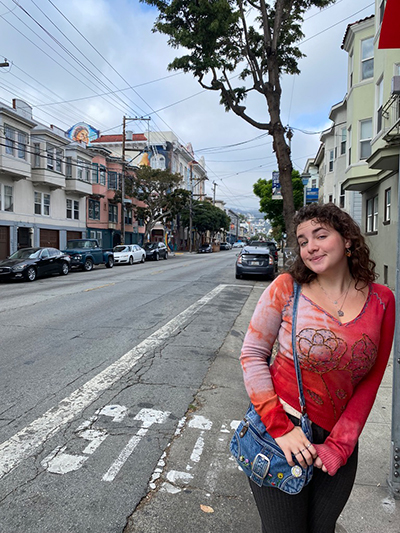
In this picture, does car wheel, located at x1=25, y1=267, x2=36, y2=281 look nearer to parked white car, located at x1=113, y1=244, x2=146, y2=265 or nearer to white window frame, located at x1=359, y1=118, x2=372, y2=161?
parked white car, located at x1=113, y1=244, x2=146, y2=265

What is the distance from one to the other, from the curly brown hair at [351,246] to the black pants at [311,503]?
25.1 inches

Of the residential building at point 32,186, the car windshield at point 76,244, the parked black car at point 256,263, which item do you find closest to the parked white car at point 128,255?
the car windshield at point 76,244

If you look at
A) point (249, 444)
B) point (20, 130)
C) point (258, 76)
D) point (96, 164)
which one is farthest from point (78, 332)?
point (96, 164)

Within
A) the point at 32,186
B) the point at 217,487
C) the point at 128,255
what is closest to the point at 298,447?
the point at 217,487

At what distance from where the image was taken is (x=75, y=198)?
110 ft

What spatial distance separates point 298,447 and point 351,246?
896 millimetres

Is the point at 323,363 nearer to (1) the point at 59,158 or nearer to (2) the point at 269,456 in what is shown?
(2) the point at 269,456

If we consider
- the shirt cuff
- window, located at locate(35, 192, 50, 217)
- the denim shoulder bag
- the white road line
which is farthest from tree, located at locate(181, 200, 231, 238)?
the shirt cuff

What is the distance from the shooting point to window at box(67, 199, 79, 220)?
107 feet

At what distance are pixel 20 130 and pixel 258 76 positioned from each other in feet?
61.9

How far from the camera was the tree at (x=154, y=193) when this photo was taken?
124 feet

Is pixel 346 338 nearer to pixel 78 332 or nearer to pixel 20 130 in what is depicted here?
pixel 78 332

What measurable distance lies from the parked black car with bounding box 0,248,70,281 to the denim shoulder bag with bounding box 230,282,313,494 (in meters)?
16.6

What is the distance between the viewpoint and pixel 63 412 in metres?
4.05
